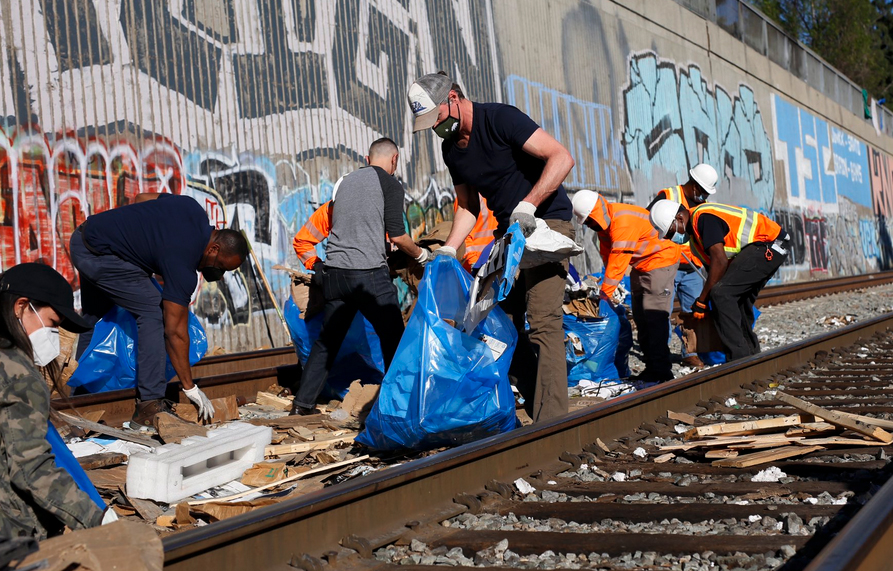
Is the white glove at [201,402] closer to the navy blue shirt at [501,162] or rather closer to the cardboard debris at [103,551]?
the navy blue shirt at [501,162]

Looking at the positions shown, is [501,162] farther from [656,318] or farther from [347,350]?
Result: [656,318]

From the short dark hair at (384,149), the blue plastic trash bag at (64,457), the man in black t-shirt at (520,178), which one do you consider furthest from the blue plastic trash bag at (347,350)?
the blue plastic trash bag at (64,457)

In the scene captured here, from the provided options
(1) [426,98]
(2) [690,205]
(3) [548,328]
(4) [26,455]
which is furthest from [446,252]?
(2) [690,205]

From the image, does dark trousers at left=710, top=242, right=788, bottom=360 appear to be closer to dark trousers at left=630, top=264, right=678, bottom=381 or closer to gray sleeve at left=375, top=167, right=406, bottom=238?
dark trousers at left=630, top=264, right=678, bottom=381

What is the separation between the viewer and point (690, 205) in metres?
8.04

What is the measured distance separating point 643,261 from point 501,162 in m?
3.07

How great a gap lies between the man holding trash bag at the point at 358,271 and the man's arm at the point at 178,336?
805mm

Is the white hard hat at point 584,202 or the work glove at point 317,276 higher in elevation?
the white hard hat at point 584,202

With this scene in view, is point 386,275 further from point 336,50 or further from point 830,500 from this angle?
point 336,50

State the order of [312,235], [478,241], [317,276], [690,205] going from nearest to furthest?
1. [317,276]
2. [312,235]
3. [478,241]
4. [690,205]

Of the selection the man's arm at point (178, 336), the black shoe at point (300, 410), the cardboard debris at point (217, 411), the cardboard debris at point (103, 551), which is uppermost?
the man's arm at point (178, 336)

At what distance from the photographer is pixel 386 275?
579cm

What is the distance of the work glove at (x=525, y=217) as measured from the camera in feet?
14.2

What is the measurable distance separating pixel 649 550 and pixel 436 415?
5.51 feet
